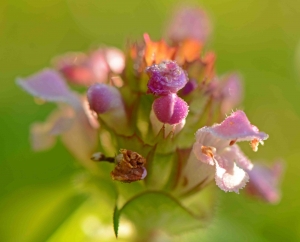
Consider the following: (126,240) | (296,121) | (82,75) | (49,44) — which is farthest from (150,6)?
(126,240)

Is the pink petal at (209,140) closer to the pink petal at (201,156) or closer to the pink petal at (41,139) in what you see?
the pink petal at (201,156)

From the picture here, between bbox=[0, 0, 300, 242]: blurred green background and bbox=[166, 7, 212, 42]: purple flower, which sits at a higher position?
bbox=[166, 7, 212, 42]: purple flower

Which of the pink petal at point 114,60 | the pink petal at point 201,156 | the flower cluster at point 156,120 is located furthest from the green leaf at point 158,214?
the pink petal at point 114,60

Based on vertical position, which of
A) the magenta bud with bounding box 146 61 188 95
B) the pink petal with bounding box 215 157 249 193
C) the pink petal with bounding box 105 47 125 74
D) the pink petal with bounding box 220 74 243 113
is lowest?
the pink petal with bounding box 220 74 243 113

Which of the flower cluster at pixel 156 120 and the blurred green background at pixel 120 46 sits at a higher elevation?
the flower cluster at pixel 156 120

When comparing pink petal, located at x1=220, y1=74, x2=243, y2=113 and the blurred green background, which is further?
the blurred green background

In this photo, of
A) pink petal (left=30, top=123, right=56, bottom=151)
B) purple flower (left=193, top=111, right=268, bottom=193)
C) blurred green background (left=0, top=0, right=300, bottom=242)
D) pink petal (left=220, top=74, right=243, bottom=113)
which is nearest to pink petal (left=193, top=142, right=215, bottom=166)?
purple flower (left=193, top=111, right=268, bottom=193)

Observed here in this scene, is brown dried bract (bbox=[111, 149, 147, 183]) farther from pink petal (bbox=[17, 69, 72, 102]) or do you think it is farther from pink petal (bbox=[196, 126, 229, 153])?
pink petal (bbox=[17, 69, 72, 102])
